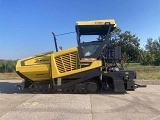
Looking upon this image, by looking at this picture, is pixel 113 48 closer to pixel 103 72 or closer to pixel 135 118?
pixel 103 72

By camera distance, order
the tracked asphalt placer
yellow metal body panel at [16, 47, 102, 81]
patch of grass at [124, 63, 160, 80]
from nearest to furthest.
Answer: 1. the tracked asphalt placer
2. yellow metal body panel at [16, 47, 102, 81]
3. patch of grass at [124, 63, 160, 80]

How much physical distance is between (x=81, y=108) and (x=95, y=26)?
4499mm

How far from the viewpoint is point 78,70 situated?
1079 cm

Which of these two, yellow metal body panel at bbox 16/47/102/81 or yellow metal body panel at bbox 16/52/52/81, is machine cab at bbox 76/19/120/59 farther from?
yellow metal body panel at bbox 16/52/52/81

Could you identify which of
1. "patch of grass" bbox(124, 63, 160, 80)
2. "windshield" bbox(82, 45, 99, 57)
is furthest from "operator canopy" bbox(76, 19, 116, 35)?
"patch of grass" bbox(124, 63, 160, 80)

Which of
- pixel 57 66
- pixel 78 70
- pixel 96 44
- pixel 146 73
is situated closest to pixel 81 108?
pixel 78 70

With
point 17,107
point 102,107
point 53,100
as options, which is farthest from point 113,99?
point 17,107

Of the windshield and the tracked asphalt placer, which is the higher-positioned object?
the windshield

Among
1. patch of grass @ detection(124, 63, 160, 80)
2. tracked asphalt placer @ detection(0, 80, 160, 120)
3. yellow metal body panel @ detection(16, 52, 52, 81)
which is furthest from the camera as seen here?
patch of grass @ detection(124, 63, 160, 80)

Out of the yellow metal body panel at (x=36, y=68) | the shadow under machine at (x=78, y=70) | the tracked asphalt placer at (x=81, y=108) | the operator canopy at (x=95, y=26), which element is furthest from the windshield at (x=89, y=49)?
the tracked asphalt placer at (x=81, y=108)

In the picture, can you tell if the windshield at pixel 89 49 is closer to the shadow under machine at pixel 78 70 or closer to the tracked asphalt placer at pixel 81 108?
the shadow under machine at pixel 78 70

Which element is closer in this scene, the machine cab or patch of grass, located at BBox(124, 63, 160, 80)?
the machine cab

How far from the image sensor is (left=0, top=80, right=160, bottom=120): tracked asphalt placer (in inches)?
270

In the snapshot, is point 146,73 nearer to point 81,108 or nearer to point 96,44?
point 96,44
